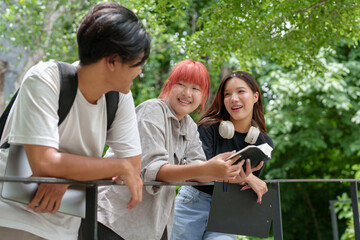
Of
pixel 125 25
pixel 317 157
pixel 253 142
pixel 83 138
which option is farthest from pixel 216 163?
pixel 317 157

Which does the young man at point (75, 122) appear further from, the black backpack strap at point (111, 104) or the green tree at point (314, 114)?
the green tree at point (314, 114)

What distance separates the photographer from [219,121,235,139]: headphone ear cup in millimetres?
2836

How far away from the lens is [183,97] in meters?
2.38

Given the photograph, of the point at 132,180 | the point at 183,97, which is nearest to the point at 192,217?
the point at 183,97

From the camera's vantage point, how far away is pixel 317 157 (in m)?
12.6

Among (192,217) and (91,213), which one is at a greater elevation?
(91,213)

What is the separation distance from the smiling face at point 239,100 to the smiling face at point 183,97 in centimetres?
58

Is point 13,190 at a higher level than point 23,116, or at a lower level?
lower

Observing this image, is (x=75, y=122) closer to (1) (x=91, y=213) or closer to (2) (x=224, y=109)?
(1) (x=91, y=213)

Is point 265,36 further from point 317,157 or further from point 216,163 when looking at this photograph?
point 317,157

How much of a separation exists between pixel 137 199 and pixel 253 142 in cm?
126

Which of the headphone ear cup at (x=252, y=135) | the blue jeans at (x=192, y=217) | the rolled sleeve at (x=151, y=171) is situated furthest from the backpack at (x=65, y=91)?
the headphone ear cup at (x=252, y=135)

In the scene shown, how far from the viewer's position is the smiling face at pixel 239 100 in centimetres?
299

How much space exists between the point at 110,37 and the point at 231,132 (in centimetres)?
142
